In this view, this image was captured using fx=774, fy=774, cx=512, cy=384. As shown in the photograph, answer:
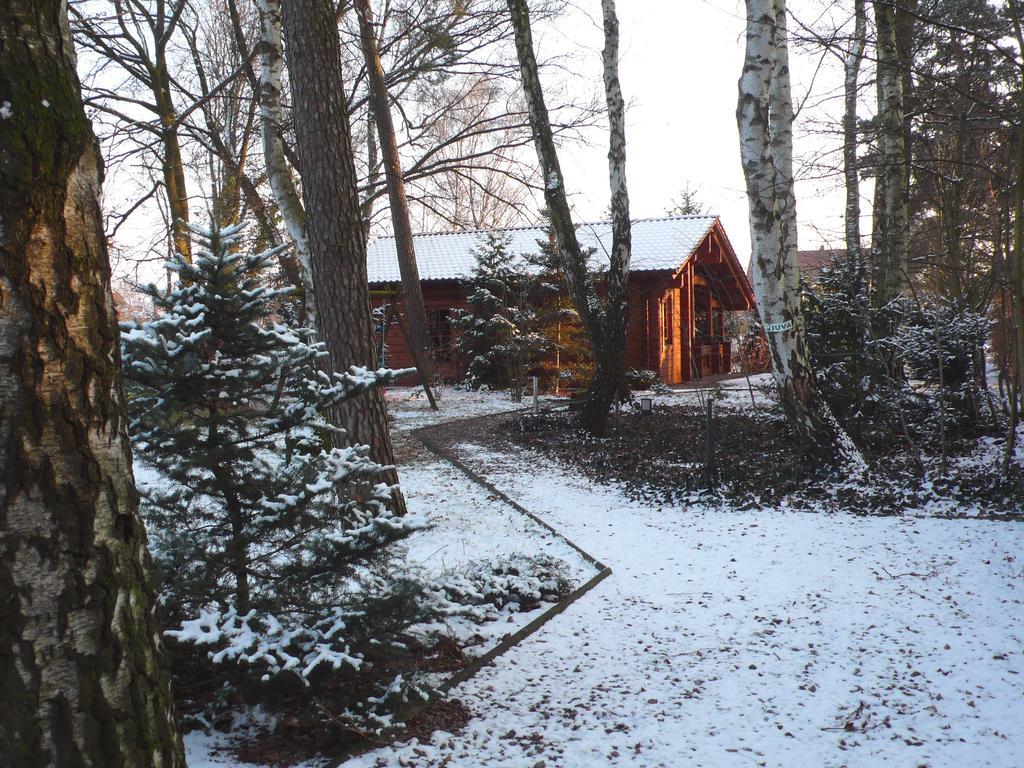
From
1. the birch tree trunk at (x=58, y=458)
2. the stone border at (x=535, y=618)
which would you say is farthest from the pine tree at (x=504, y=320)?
the birch tree trunk at (x=58, y=458)

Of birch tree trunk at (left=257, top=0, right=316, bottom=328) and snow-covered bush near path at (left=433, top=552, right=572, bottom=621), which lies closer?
snow-covered bush near path at (left=433, top=552, right=572, bottom=621)

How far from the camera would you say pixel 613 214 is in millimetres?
10562

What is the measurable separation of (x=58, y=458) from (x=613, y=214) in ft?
31.3

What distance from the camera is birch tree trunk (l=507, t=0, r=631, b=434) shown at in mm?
10289

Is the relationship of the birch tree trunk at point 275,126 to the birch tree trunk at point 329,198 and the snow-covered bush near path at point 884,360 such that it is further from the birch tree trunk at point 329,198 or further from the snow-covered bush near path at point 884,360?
the snow-covered bush near path at point 884,360

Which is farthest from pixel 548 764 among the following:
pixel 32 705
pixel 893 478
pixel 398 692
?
pixel 893 478

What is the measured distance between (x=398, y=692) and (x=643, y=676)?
1208mm

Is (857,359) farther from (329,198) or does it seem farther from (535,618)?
(329,198)

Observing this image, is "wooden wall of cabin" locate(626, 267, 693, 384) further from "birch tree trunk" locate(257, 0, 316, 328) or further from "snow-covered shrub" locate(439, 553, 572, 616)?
"snow-covered shrub" locate(439, 553, 572, 616)

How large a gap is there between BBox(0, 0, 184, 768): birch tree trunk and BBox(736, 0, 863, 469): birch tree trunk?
6374 mm

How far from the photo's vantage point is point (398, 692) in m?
2.93

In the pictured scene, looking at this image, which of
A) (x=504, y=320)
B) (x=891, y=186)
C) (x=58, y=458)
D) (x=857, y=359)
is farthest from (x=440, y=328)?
(x=58, y=458)

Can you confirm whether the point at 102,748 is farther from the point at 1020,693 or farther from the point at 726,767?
the point at 1020,693

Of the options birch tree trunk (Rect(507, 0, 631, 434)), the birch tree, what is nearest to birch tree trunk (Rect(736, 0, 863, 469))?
birch tree trunk (Rect(507, 0, 631, 434))
